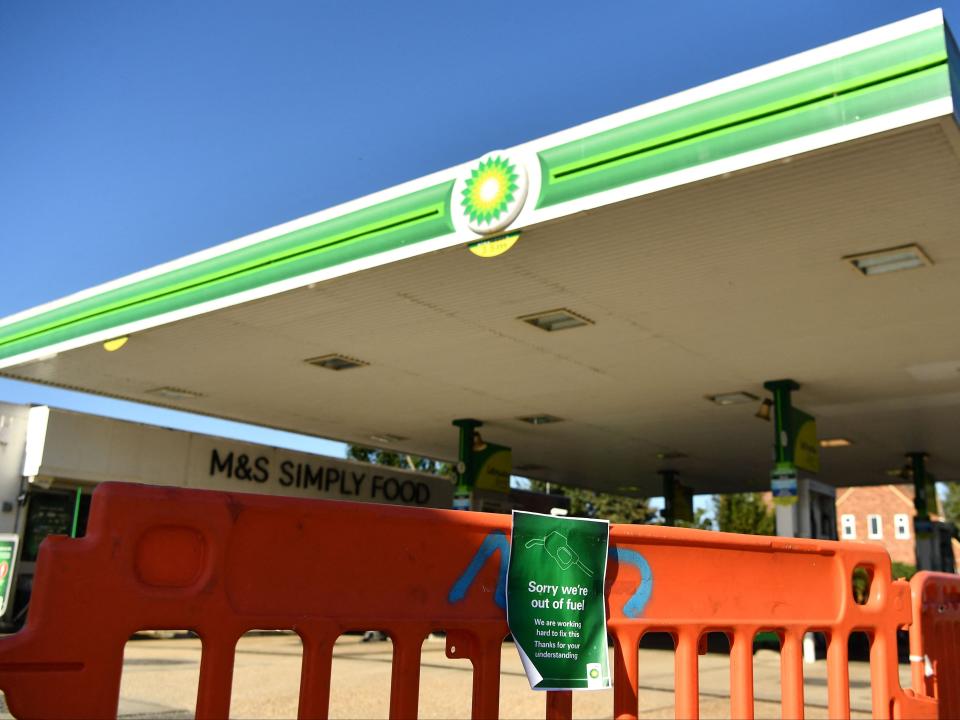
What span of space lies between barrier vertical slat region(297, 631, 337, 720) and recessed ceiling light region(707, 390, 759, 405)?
41.0ft

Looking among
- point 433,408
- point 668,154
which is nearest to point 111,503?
point 668,154

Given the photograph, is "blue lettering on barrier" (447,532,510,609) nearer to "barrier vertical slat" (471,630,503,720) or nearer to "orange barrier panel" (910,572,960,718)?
"barrier vertical slat" (471,630,503,720)

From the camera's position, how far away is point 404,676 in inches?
112

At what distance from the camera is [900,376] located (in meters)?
13.0

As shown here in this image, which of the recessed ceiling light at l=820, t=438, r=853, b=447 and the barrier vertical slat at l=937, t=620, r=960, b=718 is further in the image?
the recessed ceiling light at l=820, t=438, r=853, b=447

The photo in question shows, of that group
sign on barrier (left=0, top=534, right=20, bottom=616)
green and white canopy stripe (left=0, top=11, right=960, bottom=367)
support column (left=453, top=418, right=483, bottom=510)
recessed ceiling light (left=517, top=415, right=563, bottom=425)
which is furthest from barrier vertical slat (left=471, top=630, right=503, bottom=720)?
support column (left=453, top=418, right=483, bottom=510)

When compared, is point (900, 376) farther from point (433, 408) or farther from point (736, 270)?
point (433, 408)

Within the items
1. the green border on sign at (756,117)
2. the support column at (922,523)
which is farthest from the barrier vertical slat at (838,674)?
the support column at (922,523)

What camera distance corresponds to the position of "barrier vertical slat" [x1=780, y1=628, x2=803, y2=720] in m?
3.94

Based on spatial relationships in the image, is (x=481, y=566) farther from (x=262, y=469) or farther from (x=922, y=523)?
(x=922, y=523)

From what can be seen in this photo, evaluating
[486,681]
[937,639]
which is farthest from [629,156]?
[486,681]

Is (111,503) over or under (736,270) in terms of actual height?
under

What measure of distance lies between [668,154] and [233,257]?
214 inches

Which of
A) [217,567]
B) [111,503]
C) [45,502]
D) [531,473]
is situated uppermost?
[531,473]
